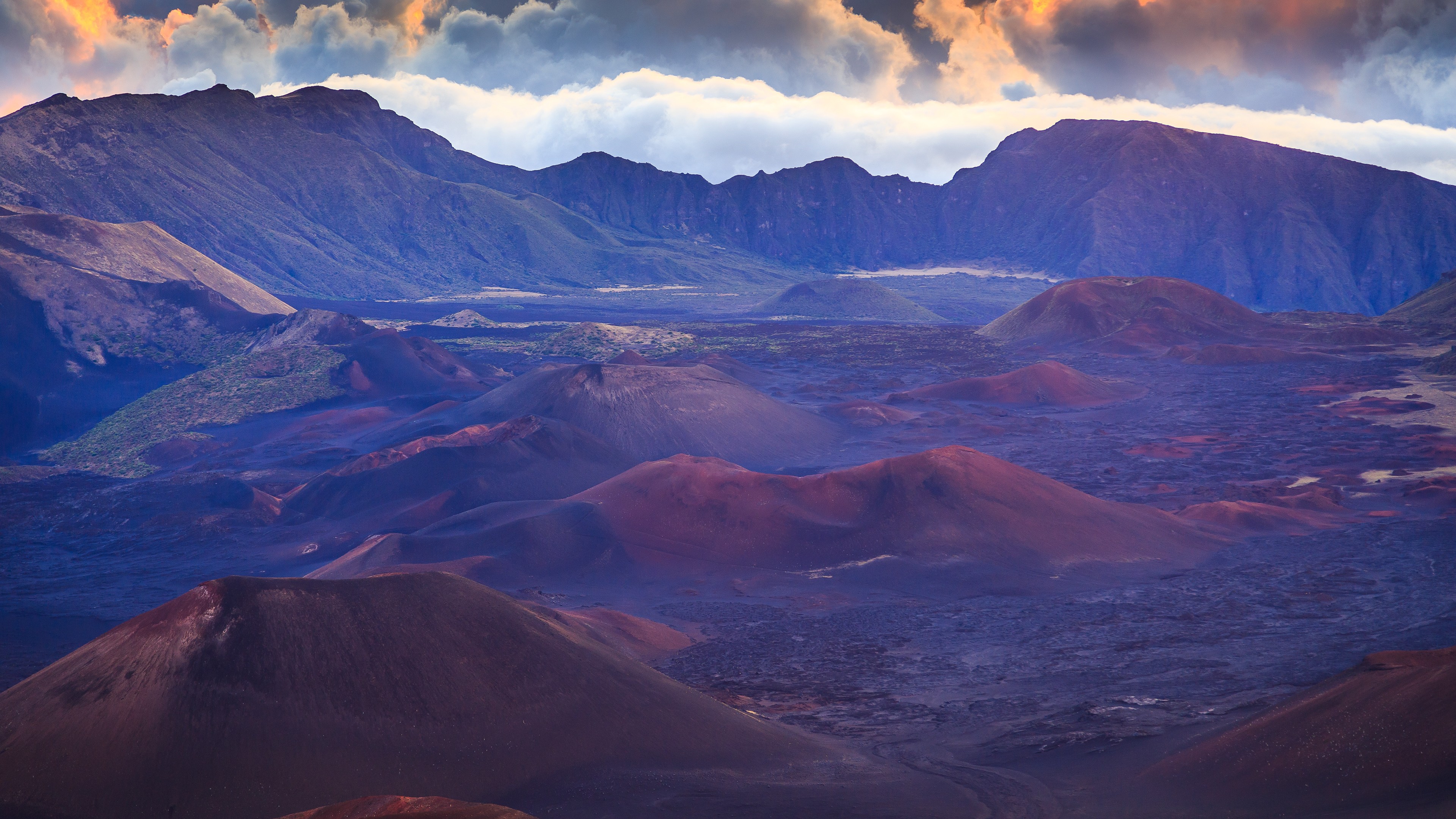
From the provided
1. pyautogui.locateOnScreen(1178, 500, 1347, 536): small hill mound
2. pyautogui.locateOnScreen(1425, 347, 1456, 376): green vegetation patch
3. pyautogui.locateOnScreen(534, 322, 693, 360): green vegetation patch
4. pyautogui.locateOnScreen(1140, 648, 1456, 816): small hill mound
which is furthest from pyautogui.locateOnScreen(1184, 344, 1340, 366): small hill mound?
pyautogui.locateOnScreen(1140, 648, 1456, 816): small hill mound

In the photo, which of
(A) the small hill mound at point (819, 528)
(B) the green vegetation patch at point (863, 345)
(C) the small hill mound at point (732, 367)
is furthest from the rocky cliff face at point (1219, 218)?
(A) the small hill mound at point (819, 528)

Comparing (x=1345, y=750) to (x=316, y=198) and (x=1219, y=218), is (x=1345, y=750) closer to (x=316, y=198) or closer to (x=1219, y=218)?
(x=316, y=198)

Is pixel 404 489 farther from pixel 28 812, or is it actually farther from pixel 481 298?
pixel 481 298

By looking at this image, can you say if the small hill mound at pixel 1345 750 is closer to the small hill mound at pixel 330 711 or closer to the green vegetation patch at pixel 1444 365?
the small hill mound at pixel 330 711

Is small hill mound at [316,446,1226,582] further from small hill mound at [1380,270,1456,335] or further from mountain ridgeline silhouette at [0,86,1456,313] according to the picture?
mountain ridgeline silhouette at [0,86,1456,313]

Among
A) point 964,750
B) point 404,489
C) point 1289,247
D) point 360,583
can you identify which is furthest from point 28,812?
point 1289,247

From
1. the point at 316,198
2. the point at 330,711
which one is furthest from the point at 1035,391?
the point at 316,198

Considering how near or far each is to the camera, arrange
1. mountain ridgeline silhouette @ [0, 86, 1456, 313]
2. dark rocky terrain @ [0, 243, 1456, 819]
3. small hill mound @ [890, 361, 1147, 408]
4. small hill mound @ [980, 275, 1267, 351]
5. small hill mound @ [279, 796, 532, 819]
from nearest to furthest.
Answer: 1. small hill mound @ [279, 796, 532, 819]
2. dark rocky terrain @ [0, 243, 1456, 819]
3. small hill mound @ [890, 361, 1147, 408]
4. small hill mound @ [980, 275, 1267, 351]
5. mountain ridgeline silhouette @ [0, 86, 1456, 313]
